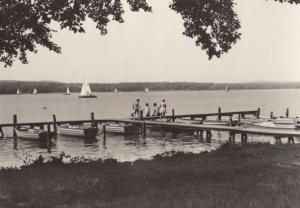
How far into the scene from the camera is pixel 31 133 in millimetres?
38375

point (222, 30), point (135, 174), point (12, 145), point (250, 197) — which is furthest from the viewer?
point (12, 145)

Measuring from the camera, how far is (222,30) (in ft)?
53.3

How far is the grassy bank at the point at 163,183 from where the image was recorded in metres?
9.63

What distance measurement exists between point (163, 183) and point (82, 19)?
670 centimetres

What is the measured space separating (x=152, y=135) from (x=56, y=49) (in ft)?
79.6

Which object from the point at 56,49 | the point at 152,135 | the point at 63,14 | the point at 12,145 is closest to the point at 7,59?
the point at 56,49

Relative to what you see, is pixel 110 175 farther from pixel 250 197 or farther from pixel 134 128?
pixel 134 128

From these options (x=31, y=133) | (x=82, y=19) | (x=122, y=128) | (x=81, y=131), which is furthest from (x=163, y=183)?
(x=122, y=128)

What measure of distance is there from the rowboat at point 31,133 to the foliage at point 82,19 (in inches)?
863

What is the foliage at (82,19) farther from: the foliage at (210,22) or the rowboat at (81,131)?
the rowboat at (81,131)

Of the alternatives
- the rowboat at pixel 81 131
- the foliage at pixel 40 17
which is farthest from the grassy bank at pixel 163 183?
the rowboat at pixel 81 131

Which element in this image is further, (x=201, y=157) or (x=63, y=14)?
(x=201, y=157)

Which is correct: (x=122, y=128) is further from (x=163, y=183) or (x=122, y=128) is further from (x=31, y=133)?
(x=163, y=183)

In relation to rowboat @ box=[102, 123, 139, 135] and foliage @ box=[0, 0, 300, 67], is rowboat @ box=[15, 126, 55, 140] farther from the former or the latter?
foliage @ box=[0, 0, 300, 67]
